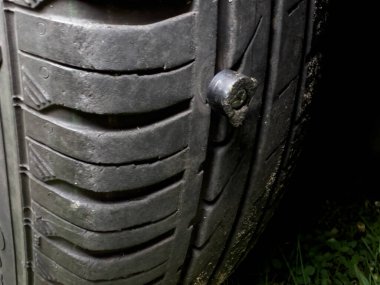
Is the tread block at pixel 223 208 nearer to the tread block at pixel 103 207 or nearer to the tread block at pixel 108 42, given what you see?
the tread block at pixel 103 207

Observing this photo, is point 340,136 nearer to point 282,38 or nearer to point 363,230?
point 363,230

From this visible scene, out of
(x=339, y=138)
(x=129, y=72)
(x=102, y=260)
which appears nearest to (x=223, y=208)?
(x=102, y=260)

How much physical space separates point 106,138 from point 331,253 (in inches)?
41.7

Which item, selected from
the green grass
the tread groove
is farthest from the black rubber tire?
the green grass

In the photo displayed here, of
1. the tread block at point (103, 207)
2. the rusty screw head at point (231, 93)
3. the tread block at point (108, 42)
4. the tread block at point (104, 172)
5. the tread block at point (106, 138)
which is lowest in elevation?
the tread block at point (103, 207)

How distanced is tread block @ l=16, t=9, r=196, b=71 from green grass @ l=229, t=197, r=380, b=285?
0.87m

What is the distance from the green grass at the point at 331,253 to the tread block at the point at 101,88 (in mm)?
823

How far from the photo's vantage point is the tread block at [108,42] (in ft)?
2.52

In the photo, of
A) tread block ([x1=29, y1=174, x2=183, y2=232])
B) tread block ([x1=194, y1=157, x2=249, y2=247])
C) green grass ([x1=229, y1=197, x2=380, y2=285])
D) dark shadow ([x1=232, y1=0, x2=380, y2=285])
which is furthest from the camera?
green grass ([x1=229, y1=197, x2=380, y2=285])

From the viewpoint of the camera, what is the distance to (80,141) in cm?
83

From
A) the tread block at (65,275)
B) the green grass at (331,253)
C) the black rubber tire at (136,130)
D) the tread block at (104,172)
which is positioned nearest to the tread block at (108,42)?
the black rubber tire at (136,130)

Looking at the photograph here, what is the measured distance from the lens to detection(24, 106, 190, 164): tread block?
2.72 feet

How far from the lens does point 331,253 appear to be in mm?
1688

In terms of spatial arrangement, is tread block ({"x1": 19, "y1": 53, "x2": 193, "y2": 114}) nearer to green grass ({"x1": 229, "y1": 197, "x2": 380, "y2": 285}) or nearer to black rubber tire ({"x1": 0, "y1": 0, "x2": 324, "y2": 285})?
black rubber tire ({"x1": 0, "y1": 0, "x2": 324, "y2": 285})
